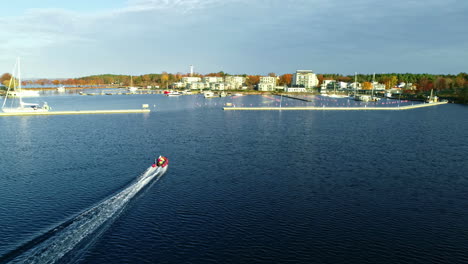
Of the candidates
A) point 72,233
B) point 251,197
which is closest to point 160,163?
point 251,197

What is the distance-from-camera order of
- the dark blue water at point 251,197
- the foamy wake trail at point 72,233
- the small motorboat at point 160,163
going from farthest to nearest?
the small motorboat at point 160,163 → the dark blue water at point 251,197 → the foamy wake trail at point 72,233

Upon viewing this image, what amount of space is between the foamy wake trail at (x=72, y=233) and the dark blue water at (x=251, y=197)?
3.24 ft

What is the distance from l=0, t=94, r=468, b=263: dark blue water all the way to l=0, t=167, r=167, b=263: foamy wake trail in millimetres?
988

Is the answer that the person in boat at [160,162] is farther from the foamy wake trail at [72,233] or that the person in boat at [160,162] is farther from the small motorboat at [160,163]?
the foamy wake trail at [72,233]

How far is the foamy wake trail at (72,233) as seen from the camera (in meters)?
20.2

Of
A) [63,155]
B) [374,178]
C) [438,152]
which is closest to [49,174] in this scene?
[63,155]

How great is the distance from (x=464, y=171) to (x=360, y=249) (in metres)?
26.5

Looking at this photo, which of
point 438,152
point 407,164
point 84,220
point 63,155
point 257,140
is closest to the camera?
point 84,220

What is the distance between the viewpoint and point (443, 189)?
32625 millimetres

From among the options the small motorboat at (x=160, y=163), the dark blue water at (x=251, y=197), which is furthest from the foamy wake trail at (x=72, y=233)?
the small motorboat at (x=160, y=163)

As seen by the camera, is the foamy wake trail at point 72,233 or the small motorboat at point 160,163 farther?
the small motorboat at point 160,163

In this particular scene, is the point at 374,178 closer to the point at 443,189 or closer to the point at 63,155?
the point at 443,189

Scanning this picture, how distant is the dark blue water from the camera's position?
71.3 ft

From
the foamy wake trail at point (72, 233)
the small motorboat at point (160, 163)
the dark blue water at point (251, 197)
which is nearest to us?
the foamy wake trail at point (72, 233)
